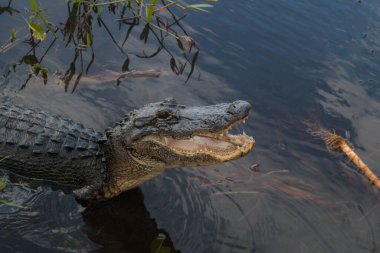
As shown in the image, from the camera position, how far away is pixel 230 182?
498 centimetres

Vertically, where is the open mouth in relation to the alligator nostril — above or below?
below

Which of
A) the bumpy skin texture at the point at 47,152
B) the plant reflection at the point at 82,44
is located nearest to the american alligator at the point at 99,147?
the bumpy skin texture at the point at 47,152

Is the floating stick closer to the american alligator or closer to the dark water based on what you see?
the dark water

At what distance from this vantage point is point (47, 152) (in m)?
4.41

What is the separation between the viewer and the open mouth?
147 inches

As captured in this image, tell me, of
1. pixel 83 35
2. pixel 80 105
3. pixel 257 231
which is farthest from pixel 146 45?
pixel 257 231

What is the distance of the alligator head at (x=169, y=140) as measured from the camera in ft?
12.4

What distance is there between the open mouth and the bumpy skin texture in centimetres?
62

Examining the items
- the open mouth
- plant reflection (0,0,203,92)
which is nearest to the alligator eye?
the open mouth

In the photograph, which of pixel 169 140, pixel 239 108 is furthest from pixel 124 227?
pixel 239 108

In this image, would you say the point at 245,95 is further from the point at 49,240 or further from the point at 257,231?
the point at 49,240

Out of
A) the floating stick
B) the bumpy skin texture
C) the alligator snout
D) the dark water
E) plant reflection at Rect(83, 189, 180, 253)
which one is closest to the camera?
the alligator snout

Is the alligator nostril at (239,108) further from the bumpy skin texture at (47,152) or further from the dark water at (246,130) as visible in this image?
the bumpy skin texture at (47,152)

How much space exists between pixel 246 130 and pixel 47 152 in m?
Result: 2.39
